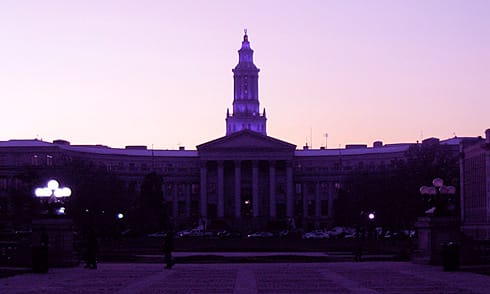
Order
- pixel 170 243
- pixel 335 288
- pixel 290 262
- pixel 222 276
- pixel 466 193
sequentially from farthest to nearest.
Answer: pixel 466 193, pixel 290 262, pixel 170 243, pixel 222 276, pixel 335 288

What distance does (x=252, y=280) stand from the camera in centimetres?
3916

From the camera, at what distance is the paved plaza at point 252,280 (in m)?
33.9

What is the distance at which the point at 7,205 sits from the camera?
164 meters

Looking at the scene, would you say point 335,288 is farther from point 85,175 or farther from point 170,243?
point 85,175

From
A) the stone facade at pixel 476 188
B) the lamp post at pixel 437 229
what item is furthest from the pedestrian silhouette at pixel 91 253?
the stone facade at pixel 476 188

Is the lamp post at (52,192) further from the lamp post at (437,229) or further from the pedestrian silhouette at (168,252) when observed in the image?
the lamp post at (437,229)

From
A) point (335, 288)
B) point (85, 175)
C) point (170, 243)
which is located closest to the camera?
point (335, 288)

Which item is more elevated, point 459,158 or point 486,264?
point 459,158

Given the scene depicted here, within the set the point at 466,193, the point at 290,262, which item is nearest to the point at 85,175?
the point at 466,193

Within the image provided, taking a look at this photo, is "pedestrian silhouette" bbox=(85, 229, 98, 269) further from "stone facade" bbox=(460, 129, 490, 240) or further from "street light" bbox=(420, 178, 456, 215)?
"stone facade" bbox=(460, 129, 490, 240)

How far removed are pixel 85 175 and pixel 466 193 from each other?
5290 centimetres

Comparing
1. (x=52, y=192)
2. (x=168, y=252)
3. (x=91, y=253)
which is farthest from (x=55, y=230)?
(x=168, y=252)

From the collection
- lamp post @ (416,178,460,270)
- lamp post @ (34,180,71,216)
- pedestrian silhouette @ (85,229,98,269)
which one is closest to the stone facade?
lamp post @ (416,178,460,270)

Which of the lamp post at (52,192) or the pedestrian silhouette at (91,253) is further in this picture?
the lamp post at (52,192)
